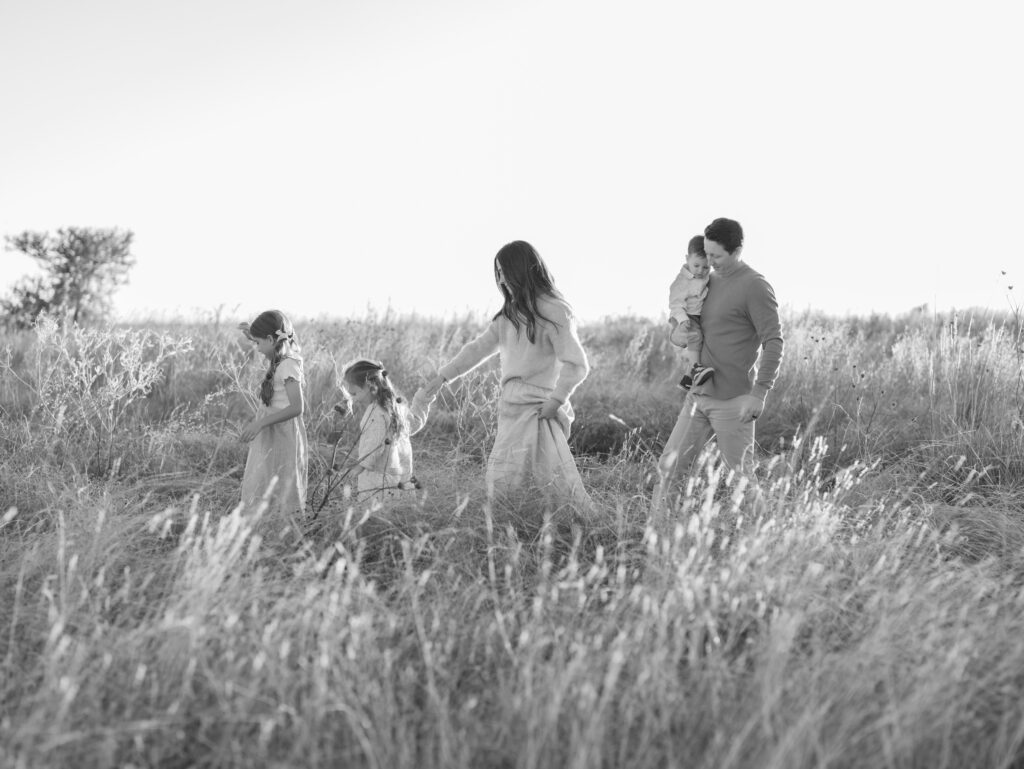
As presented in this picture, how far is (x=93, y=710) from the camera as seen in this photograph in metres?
2.37

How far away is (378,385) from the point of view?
470cm

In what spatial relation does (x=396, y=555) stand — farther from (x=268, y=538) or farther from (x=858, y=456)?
(x=858, y=456)

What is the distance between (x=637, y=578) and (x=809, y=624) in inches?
30.1

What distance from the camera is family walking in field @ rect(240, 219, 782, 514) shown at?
4.37 metres

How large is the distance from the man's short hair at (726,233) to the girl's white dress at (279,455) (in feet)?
6.78

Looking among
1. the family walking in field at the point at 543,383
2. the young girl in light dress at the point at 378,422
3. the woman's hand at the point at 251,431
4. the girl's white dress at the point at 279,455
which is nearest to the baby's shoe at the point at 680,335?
the family walking in field at the point at 543,383

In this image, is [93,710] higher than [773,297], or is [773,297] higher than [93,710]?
[773,297]

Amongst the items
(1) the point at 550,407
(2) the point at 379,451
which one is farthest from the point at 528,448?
(2) the point at 379,451

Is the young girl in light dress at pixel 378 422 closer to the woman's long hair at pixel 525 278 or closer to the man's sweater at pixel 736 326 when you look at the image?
the woman's long hair at pixel 525 278

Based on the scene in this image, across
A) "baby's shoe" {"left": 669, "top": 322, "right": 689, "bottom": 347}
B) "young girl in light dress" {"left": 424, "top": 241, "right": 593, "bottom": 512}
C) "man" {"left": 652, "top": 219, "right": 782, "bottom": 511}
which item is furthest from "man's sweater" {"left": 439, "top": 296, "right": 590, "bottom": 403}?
"man" {"left": 652, "top": 219, "right": 782, "bottom": 511}

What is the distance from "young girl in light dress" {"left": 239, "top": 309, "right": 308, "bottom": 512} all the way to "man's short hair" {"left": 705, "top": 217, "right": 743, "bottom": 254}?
2047 millimetres

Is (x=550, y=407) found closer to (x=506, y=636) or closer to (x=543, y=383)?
(x=543, y=383)

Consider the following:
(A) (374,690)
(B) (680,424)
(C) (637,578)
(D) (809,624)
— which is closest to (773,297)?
(B) (680,424)

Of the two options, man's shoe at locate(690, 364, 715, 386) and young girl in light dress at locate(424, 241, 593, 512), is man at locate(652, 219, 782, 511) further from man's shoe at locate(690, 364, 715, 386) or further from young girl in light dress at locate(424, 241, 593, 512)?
young girl in light dress at locate(424, 241, 593, 512)
